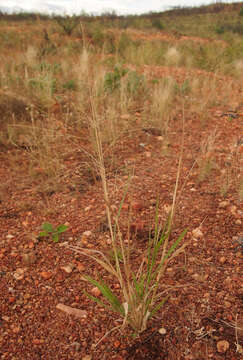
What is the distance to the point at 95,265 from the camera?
1.33 meters

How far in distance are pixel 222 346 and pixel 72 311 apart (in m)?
0.56

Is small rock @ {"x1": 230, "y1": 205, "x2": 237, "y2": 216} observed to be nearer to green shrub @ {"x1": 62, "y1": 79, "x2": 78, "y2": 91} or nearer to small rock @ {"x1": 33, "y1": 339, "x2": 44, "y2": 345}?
small rock @ {"x1": 33, "y1": 339, "x2": 44, "y2": 345}

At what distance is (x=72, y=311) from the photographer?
3.68 feet

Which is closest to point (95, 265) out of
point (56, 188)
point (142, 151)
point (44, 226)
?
point (44, 226)

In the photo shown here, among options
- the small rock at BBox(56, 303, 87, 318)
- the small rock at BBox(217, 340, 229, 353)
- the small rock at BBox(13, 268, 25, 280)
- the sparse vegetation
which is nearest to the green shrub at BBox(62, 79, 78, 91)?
the sparse vegetation

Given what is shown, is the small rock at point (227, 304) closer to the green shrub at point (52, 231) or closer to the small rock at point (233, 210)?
the small rock at point (233, 210)

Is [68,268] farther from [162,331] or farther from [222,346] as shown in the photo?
[222,346]

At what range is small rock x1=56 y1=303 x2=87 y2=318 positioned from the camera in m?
1.11

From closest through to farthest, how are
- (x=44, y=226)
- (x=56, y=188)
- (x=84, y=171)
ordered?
(x=44, y=226) < (x=56, y=188) < (x=84, y=171)

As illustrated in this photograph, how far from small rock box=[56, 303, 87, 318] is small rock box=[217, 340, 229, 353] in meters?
0.49

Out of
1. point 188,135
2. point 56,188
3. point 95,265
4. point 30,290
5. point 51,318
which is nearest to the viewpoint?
point 51,318

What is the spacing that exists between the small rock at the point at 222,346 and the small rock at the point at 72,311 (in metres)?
0.49

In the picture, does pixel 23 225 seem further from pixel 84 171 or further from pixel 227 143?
pixel 227 143

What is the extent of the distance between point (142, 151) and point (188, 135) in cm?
57
